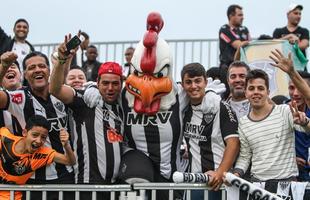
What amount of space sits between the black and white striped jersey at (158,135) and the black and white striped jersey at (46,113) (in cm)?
58

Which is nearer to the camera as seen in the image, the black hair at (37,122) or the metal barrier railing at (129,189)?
the metal barrier railing at (129,189)

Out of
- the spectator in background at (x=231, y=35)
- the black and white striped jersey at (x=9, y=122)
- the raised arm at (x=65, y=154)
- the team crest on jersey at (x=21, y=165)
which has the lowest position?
the team crest on jersey at (x=21, y=165)

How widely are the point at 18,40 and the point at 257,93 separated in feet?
18.0

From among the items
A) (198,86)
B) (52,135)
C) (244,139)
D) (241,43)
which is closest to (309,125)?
(244,139)

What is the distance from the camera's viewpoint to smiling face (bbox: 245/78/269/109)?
668 cm

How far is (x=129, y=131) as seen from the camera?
22.7 feet

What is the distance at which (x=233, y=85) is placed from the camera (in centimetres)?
739

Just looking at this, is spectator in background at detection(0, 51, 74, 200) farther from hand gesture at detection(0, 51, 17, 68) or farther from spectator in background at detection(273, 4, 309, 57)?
spectator in background at detection(273, 4, 309, 57)

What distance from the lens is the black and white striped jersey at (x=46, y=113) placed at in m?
Result: 6.95

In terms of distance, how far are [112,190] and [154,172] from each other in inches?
20.8

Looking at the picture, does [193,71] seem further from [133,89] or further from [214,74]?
[214,74]

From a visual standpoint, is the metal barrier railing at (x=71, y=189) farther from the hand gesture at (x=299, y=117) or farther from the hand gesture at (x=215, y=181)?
the hand gesture at (x=299, y=117)

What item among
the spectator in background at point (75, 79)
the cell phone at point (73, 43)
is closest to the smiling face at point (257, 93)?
the cell phone at point (73, 43)

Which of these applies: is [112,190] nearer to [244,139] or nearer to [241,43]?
[244,139]
